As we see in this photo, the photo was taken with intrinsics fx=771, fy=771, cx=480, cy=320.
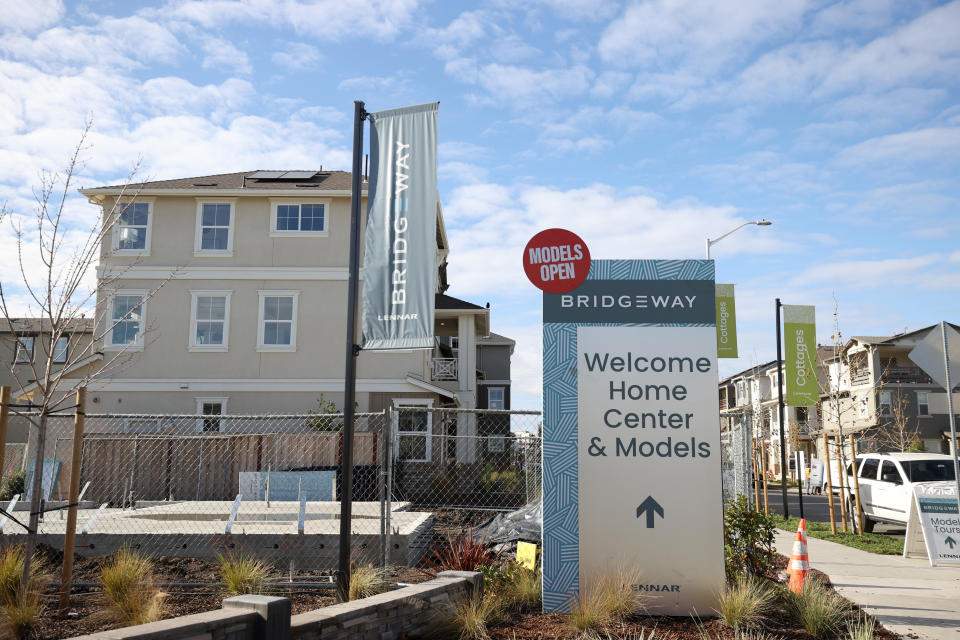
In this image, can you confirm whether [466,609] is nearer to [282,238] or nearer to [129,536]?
[129,536]

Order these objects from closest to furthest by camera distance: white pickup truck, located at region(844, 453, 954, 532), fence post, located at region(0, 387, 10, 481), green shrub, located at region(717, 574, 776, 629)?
green shrub, located at region(717, 574, 776, 629) → fence post, located at region(0, 387, 10, 481) → white pickup truck, located at region(844, 453, 954, 532)

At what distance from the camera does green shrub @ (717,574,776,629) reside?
6891mm

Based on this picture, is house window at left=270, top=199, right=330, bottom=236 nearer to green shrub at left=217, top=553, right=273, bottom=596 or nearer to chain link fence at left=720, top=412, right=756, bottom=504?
chain link fence at left=720, top=412, right=756, bottom=504

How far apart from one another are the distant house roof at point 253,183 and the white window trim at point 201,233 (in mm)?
474

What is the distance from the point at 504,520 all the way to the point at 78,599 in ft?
19.6

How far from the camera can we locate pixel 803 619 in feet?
23.9

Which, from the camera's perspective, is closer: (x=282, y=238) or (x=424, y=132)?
(x=424, y=132)

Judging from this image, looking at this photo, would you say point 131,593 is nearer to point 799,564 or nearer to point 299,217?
point 799,564

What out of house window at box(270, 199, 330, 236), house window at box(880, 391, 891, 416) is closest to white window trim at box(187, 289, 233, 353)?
house window at box(270, 199, 330, 236)

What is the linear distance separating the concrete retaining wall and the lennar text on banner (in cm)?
225

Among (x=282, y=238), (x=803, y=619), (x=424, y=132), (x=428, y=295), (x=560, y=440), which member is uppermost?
(x=282, y=238)

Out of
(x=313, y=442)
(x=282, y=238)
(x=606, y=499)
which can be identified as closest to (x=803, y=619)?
(x=606, y=499)

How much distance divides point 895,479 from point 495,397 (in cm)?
3036

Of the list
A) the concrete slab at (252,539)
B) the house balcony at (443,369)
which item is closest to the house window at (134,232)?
the house balcony at (443,369)
